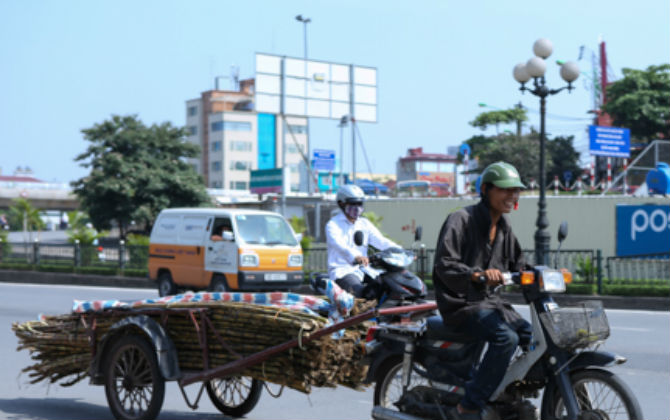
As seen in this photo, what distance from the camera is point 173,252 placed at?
19188 millimetres

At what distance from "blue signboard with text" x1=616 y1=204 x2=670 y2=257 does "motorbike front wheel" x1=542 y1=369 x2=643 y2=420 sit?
21.2 m

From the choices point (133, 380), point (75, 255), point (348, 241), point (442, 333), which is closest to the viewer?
point (442, 333)

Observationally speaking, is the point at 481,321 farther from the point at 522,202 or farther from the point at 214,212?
the point at 522,202

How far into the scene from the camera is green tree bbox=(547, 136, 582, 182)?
63.6 meters

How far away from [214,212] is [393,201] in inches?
805

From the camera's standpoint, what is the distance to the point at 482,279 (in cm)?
444

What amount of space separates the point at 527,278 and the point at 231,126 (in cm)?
10803

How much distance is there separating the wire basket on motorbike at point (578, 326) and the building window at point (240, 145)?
108 m

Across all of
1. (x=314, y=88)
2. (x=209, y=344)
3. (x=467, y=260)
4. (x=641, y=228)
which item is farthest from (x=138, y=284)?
(x=467, y=260)

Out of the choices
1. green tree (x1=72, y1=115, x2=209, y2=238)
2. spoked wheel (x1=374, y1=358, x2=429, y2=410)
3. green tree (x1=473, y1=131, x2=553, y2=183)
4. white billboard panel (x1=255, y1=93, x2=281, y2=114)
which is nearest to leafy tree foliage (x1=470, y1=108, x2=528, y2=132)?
green tree (x1=473, y1=131, x2=553, y2=183)

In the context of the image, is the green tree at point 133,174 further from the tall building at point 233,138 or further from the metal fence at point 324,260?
the tall building at point 233,138

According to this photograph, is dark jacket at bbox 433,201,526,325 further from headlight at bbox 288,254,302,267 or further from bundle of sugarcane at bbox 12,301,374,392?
headlight at bbox 288,254,302,267

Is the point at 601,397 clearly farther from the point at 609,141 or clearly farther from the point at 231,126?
the point at 231,126

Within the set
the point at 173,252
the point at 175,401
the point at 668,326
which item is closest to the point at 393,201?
the point at 173,252
